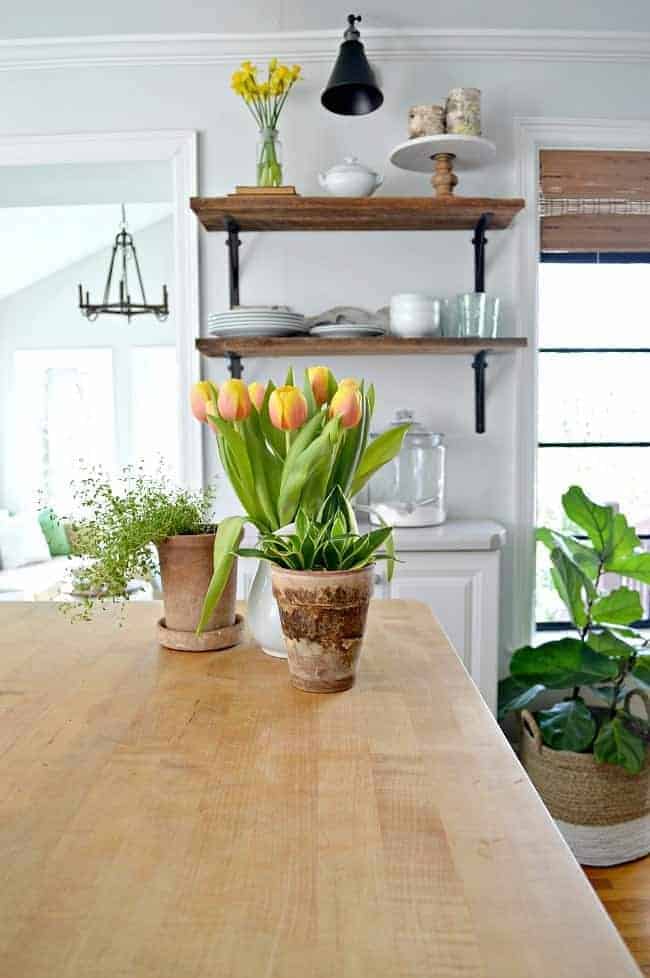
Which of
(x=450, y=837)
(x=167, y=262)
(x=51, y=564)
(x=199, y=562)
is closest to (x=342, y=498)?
(x=199, y=562)

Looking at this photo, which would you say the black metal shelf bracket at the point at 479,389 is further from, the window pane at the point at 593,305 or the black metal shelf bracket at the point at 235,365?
the black metal shelf bracket at the point at 235,365

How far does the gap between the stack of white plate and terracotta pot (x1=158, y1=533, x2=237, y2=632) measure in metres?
1.38

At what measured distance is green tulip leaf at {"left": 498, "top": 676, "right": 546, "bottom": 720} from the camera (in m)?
2.40

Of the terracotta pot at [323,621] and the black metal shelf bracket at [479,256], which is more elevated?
the black metal shelf bracket at [479,256]

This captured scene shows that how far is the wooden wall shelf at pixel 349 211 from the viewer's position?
2.49 meters

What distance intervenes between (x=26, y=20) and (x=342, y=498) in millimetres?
2357

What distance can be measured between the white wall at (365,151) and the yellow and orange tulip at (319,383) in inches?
64.1

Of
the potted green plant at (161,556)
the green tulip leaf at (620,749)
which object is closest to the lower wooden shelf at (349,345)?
the green tulip leaf at (620,749)

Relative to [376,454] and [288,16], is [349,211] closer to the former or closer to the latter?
[288,16]

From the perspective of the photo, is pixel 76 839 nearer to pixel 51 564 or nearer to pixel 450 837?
pixel 450 837

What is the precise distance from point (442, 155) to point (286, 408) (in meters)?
1.79

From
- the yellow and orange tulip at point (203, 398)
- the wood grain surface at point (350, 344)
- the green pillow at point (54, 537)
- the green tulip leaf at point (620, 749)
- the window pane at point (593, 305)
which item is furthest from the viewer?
the green pillow at point (54, 537)

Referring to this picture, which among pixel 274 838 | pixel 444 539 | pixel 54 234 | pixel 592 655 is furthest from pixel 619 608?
pixel 54 234

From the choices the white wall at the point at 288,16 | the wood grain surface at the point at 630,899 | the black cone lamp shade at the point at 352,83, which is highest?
A: the white wall at the point at 288,16
